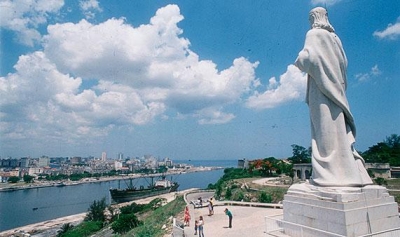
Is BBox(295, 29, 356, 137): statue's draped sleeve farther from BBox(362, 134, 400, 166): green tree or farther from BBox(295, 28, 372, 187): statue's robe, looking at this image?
BBox(362, 134, 400, 166): green tree

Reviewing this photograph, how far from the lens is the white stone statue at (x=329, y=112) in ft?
26.0

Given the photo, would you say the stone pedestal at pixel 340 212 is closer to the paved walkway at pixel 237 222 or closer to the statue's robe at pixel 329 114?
the statue's robe at pixel 329 114

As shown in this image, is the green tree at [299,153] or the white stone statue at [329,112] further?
the green tree at [299,153]

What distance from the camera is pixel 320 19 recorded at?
360 inches

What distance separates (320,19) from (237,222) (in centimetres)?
805

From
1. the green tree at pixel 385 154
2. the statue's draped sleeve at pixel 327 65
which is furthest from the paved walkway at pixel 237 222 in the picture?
the green tree at pixel 385 154

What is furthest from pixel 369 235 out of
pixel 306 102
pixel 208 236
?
pixel 208 236

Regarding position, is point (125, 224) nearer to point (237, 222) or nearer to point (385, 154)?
point (237, 222)

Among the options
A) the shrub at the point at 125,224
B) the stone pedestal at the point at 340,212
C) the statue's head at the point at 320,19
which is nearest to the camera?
the stone pedestal at the point at 340,212

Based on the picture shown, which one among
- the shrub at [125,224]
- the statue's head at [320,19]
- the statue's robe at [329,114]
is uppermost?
the statue's head at [320,19]

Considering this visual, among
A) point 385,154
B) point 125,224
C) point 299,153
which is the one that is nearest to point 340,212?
point 125,224

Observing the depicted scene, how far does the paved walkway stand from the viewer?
10105 millimetres

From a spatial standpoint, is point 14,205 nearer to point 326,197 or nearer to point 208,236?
point 208,236

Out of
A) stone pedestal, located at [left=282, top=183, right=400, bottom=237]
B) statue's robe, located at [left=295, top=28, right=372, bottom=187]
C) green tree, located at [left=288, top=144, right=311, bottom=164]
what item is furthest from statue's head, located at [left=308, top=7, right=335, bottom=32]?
green tree, located at [left=288, top=144, right=311, bottom=164]
